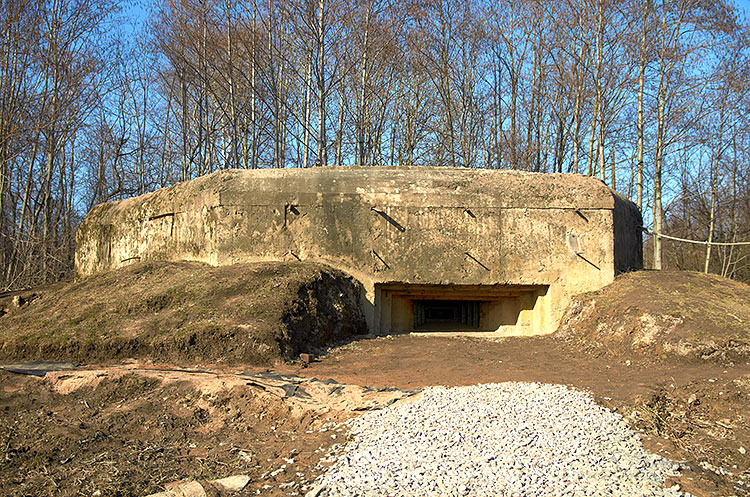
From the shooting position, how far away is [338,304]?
7.79 m

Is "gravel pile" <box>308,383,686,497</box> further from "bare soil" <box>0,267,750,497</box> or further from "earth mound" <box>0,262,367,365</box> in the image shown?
"earth mound" <box>0,262,367,365</box>

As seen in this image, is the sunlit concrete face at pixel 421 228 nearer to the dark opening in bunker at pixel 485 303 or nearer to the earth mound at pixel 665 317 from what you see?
the dark opening in bunker at pixel 485 303

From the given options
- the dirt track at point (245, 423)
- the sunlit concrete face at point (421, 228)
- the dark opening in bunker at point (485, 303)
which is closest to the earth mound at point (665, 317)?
the dirt track at point (245, 423)

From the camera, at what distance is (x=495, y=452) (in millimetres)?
3574

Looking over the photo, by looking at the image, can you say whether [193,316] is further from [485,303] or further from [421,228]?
[485,303]

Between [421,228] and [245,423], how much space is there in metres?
4.63

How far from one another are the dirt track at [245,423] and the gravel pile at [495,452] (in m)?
0.22

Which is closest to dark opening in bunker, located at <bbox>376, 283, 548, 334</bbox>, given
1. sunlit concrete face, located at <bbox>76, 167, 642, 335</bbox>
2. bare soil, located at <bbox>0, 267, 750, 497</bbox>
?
sunlit concrete face, located at <bbox>76, 167, 642, 335</bbox>

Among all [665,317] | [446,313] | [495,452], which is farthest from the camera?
[446,313]

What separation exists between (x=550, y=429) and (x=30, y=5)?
14.6 metres

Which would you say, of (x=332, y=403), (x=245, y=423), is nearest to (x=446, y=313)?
(x=332, y=403)

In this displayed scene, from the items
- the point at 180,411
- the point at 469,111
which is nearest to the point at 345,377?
the point at 180,411

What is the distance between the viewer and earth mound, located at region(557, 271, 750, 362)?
627cm

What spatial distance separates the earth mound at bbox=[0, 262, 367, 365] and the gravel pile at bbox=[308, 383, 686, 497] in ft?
8.43
